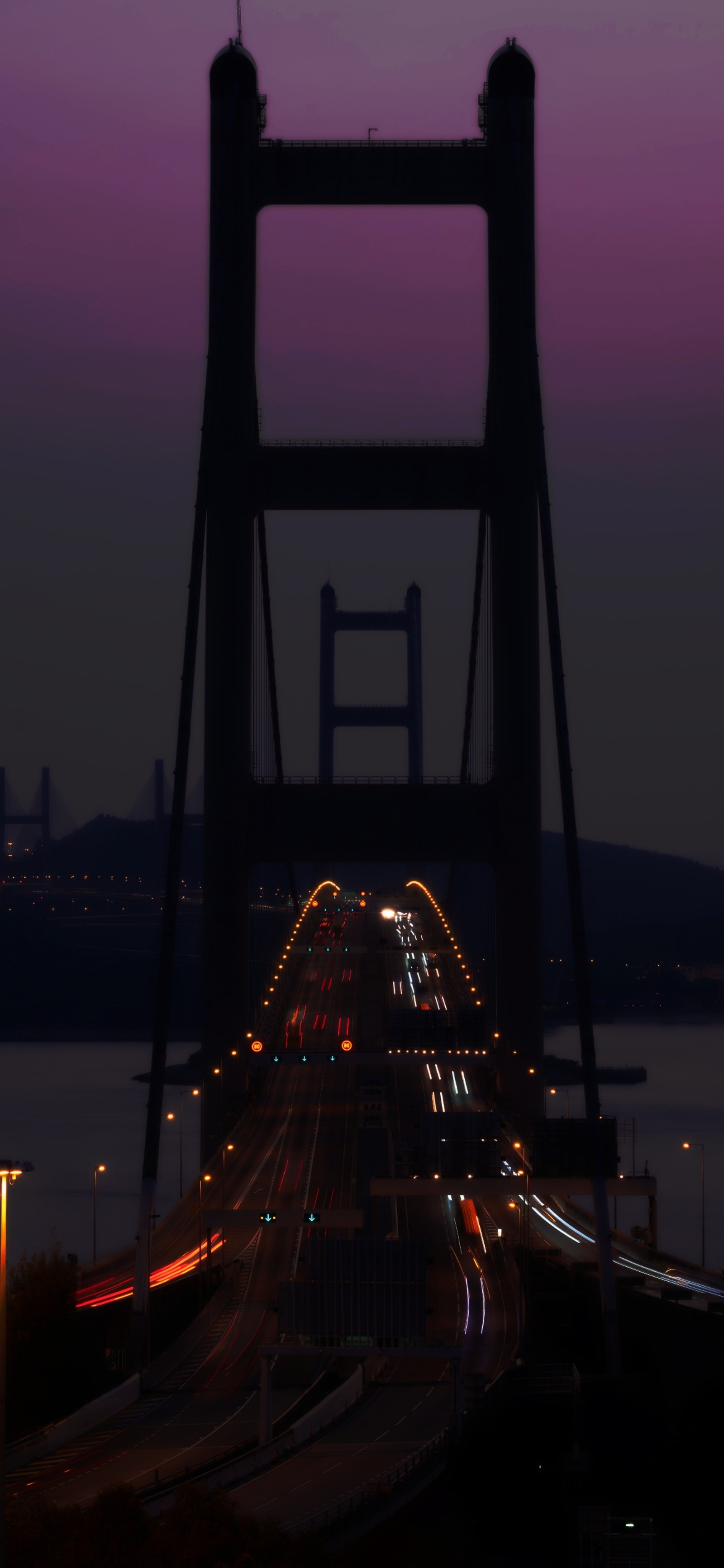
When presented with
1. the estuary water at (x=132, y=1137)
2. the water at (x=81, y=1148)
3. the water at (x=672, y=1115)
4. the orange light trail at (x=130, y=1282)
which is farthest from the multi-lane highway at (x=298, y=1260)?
the water at (x=672, y=1115)

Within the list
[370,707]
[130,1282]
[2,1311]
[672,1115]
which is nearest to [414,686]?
[370,707]

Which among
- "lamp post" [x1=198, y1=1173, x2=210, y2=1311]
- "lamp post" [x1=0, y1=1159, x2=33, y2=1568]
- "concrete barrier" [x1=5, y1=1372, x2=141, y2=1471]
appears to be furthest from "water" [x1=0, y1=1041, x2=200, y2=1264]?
"lamp post" [x1=0, y1=1159, x2=33, y2=1568]

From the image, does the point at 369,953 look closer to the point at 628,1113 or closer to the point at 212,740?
the point at 628,1113

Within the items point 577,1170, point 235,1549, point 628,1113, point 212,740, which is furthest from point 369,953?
point 235,1549

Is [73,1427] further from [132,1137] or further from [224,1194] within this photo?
[132,1137]

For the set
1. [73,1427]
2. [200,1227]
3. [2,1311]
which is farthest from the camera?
[200,1227]

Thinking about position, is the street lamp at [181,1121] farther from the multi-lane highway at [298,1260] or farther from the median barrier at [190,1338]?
the median barrier at [190,1338]

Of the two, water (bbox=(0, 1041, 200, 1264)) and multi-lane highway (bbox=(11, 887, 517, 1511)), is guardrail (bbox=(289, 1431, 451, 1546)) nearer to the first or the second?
multi-lane highway (bbox=(11, 887, 517, 1511))
